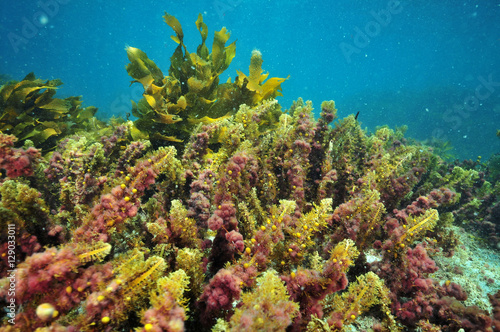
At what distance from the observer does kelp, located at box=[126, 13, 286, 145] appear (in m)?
3.86

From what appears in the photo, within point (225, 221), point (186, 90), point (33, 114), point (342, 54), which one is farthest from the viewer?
point (342, 54)

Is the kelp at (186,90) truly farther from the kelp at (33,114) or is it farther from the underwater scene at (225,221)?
the kelp at (33,114)

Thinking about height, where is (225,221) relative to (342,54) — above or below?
below

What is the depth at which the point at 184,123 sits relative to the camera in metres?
4.16

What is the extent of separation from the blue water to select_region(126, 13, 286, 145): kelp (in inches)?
584

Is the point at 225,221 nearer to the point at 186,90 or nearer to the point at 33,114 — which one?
the point at 186,90

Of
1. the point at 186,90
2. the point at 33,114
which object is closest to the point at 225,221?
the point at 186,90

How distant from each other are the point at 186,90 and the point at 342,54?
161 meters

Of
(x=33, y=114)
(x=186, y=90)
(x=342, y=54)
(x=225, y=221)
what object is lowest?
(x=225, y=221)

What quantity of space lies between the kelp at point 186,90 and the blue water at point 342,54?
14836mm

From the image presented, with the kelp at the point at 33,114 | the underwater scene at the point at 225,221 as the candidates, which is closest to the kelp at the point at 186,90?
the underwater scene at the point at 225,221

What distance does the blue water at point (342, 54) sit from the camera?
3359 cm

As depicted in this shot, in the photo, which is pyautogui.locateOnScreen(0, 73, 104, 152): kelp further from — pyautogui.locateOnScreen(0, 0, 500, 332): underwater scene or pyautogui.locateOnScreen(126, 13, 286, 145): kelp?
pyautogui.locateOnScreen(126, 13, 286, 145): kelp

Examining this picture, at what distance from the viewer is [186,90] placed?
465 centimetres
